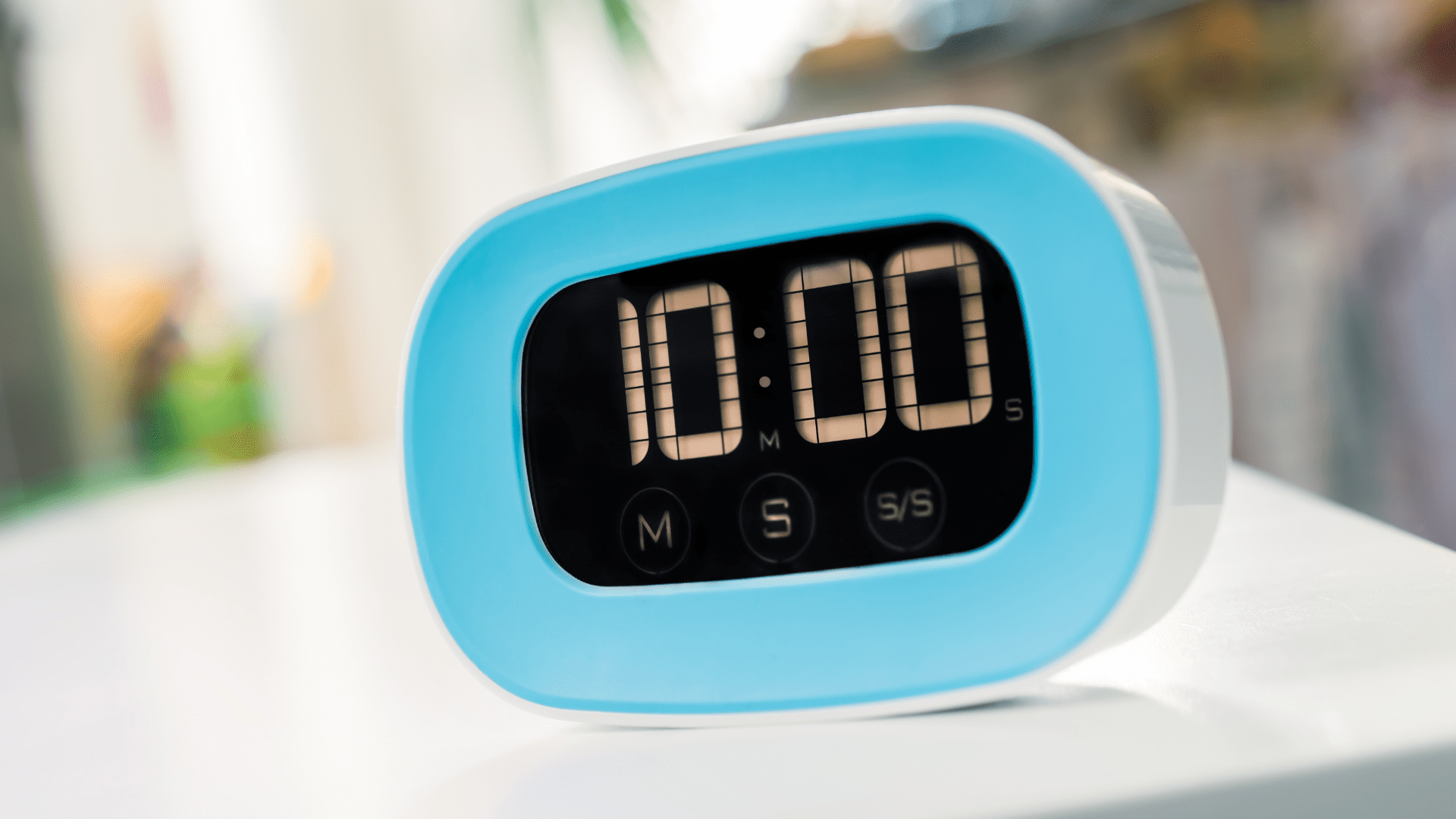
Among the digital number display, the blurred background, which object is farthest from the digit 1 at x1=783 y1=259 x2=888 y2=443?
the blurred background

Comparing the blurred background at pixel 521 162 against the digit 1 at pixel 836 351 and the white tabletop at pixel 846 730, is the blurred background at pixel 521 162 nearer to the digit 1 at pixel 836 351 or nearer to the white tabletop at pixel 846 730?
the white tabletop at pixel 846 730

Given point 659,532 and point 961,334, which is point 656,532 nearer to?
point 659,532

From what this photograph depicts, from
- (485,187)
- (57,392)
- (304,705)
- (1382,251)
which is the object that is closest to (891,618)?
(304,705)

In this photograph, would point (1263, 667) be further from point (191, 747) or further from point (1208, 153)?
point (1208, 153)

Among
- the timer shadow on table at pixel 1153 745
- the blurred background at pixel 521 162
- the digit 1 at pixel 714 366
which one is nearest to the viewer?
the timer shadow on table at pixel 1153 745

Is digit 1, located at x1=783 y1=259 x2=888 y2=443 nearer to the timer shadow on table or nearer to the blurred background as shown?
the timer shadow on table

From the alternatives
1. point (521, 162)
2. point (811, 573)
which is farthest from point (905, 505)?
point (521, 162)

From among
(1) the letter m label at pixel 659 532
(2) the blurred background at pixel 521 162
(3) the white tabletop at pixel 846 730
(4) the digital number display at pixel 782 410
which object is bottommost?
(3) the white tabletop at pixel 846 730

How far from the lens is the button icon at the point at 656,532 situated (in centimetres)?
31

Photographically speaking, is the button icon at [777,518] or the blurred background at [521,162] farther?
the blurred background at [521,162]

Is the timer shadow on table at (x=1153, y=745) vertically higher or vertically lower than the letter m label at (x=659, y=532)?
lower

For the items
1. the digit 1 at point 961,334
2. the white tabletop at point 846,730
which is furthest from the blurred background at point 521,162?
the digit 1 at point 961,334

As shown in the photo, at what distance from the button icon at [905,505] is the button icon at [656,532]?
0.06 meters

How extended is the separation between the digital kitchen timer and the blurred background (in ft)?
0.84
